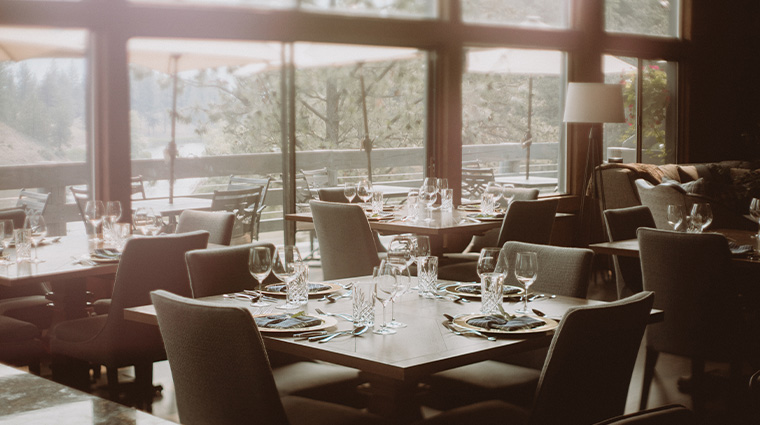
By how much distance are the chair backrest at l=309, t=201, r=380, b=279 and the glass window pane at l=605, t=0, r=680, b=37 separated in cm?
607

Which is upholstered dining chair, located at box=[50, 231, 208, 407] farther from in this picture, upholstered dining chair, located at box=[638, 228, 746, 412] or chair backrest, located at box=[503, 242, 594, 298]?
upholstered dining chair, located at box=[638, 228, 746, 412]

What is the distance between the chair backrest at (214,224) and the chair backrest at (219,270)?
135 cm

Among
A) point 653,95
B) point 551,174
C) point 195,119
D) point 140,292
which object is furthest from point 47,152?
point 653,95

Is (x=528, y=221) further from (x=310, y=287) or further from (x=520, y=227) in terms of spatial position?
(x=310, y=287)

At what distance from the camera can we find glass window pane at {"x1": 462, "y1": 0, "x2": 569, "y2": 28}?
8555 millimetres

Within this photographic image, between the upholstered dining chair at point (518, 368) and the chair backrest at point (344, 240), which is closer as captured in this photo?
the upholstered dining chair at point (518, 368)

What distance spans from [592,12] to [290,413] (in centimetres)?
803

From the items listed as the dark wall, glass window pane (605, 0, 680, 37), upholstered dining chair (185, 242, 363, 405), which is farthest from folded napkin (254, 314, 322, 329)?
the dark wall

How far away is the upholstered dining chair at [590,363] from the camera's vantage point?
2170 mm

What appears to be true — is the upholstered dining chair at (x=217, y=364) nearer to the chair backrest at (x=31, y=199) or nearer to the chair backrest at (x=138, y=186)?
the chair backrest at (x=31, y=199)

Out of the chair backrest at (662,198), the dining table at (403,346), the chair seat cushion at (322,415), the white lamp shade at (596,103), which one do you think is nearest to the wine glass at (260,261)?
the dining table at (403,346)

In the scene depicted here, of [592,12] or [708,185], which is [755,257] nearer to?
[708,185]

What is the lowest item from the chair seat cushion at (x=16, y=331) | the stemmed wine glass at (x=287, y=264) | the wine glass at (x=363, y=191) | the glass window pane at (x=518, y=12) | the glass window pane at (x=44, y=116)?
the chair seat cushion at (x=16, y=331)

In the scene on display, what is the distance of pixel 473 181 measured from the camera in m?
8.58
